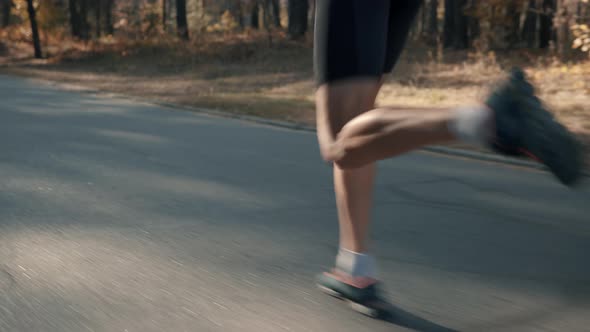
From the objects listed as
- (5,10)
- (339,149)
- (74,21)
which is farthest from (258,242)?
(5,10)

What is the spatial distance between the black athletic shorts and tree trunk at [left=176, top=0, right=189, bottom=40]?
2667cm

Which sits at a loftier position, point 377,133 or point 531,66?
point 377,133

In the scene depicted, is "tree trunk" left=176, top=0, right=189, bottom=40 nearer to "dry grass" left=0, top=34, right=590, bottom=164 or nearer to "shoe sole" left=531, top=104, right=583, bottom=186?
"dry grass" left=0, top=34, right=590, bottom=164

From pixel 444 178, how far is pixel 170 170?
2189 mm

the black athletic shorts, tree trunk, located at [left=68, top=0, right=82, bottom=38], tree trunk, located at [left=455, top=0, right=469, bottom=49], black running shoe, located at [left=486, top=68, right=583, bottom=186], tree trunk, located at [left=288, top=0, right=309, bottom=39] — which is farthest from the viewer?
tree trunk, located at [left=68, top=0, right=82, bottom=38]

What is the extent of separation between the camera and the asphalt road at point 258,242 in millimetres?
2873

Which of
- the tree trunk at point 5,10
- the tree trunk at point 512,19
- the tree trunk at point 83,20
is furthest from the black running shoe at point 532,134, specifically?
the tree trunk at point 5,10

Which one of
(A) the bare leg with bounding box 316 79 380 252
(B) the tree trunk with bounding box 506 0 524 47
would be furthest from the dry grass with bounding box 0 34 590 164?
(B) the tree trunk with bounding box 506 0 524 47

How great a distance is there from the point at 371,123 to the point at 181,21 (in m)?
28.7

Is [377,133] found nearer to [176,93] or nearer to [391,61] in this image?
[391,61]

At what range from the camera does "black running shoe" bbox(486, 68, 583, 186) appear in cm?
205

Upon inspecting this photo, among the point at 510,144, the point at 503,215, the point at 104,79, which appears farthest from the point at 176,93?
the point at 510,144

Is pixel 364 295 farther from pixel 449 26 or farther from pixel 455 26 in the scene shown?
pixel 449 26

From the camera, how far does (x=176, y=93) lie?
15.5 metres
